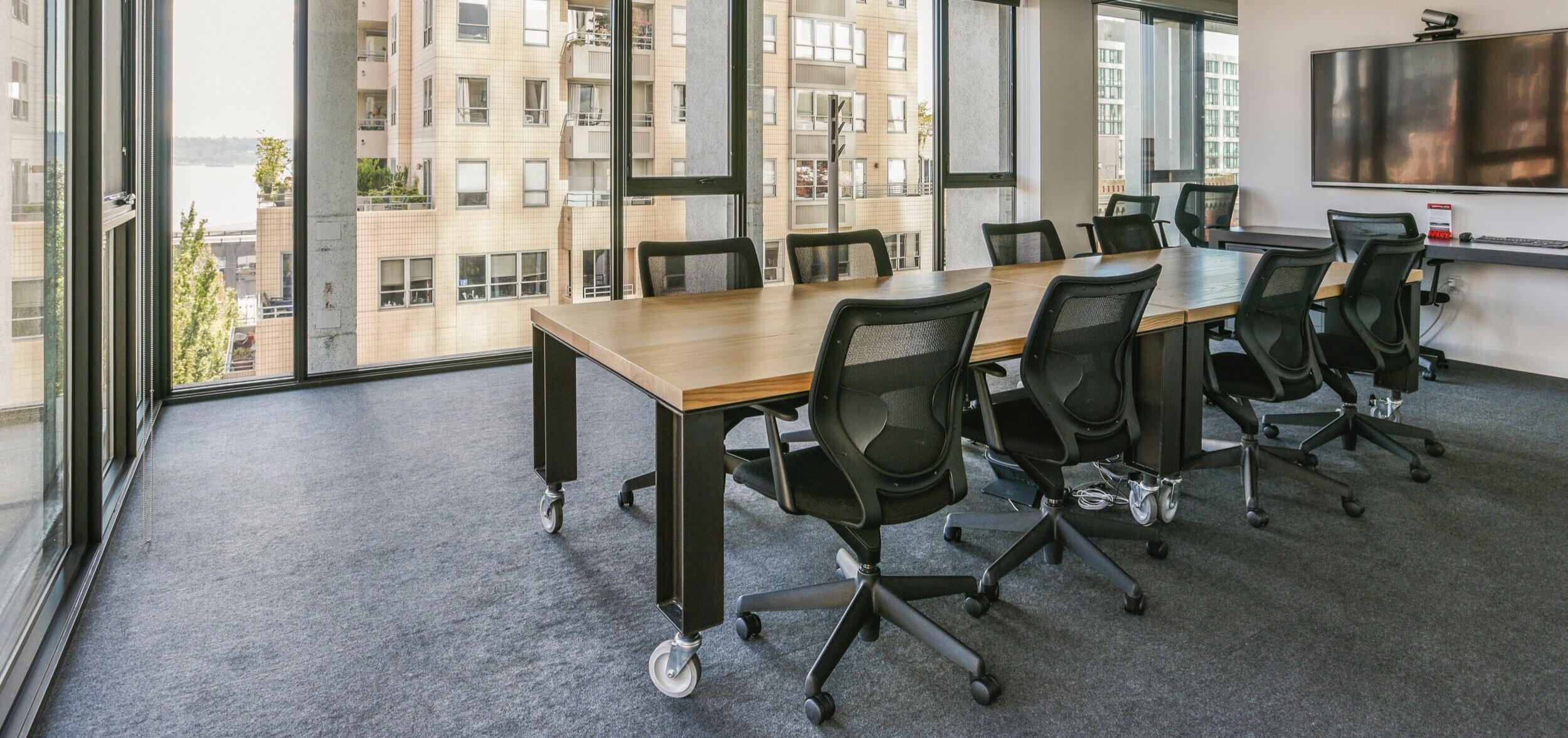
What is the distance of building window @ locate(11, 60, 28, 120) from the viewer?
2.24 m

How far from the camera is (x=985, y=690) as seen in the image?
2139 millimetres

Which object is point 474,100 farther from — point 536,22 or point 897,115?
point 897,115

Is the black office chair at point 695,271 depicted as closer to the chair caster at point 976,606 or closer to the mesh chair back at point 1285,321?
the chair caster at point 976,606

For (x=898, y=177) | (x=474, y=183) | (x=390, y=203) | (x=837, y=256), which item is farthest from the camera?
(x=898, y=177)

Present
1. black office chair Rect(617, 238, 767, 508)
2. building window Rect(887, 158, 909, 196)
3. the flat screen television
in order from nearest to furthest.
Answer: black office chair Rect(617, 238, 767, 508) < the flat screen television < building window Rect(887, 158, 909, 196)

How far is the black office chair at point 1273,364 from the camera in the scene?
3334 millimetres

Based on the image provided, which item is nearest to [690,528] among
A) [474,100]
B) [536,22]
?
[474,100]

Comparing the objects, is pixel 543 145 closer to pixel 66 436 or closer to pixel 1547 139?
pixel 66 436

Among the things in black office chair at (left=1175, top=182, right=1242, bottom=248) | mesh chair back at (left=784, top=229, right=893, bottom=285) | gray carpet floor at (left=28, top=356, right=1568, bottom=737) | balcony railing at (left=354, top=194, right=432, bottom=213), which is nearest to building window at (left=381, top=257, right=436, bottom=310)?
balcony railing at (left=354, top=194, right=432, bottom=213)

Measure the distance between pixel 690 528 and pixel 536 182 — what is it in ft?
14.7

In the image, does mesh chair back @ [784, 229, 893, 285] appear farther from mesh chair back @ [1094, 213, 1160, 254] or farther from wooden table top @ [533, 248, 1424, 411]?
mesh chair back @ [1094, 213, 1160, 254]

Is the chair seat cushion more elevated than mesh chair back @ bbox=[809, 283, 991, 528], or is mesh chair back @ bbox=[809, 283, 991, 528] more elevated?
mesh chair back @ bbox=[809, 283, 991, 528]

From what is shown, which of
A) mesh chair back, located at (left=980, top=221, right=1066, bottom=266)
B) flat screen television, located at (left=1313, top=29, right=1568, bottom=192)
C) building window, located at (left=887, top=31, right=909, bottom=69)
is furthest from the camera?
building window, located at (left=887, top=31, right=909, bottom=69)

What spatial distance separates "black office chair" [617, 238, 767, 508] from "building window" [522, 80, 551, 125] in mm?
2714
